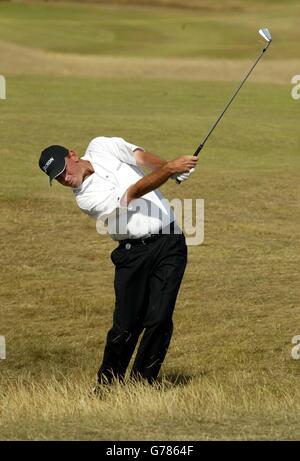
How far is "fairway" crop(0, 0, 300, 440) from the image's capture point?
7.55 meters

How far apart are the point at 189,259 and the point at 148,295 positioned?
613 centimetres

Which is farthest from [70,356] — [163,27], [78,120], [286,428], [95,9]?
[95,9]

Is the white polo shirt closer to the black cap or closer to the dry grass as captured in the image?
the black cap

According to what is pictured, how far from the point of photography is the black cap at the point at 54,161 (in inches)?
336

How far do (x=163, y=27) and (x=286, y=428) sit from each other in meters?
39.1

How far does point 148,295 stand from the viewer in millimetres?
8820

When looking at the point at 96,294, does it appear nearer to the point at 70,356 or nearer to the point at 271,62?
the point at 70,356

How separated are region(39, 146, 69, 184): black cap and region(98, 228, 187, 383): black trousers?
0.71 meters

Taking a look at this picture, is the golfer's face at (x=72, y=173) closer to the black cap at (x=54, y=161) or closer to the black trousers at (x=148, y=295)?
the black cap at (x=54, y=161)

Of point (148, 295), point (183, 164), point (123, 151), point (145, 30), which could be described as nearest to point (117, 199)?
point (123, 151)

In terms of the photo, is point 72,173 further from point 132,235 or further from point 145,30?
point 145,30

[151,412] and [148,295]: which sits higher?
[148,295]

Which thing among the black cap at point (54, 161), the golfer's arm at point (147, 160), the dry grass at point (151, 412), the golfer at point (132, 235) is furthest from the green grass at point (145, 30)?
the dry grass at point (151, 412)

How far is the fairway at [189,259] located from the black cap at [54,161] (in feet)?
4.76
